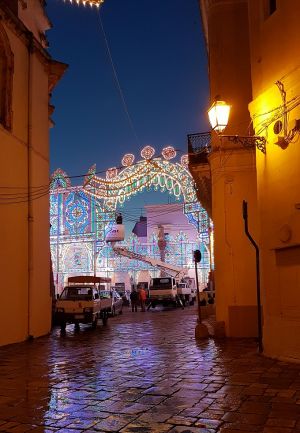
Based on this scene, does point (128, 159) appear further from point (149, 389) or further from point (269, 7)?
point (149, 389)

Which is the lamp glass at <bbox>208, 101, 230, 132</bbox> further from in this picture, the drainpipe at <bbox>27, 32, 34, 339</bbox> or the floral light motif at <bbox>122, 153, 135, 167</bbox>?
the floral light motif at <bbox>122, 153, 135, 167</bbox>

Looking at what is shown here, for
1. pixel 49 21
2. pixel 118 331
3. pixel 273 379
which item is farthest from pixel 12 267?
pixel 49 21

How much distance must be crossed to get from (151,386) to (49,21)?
16125mm

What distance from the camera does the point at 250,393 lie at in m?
7.65

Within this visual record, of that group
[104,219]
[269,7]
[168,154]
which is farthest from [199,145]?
[104,219]

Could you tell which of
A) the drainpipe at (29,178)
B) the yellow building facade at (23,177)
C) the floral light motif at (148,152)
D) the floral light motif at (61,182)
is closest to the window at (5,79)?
the yellow building facade at (23,177)

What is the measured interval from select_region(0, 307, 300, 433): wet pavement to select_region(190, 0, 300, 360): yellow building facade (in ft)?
3.70

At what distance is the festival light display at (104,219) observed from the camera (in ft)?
111

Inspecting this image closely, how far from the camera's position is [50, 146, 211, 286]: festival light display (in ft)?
111

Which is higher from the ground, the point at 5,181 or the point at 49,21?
the point at 49,21

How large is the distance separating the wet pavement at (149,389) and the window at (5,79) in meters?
6.96

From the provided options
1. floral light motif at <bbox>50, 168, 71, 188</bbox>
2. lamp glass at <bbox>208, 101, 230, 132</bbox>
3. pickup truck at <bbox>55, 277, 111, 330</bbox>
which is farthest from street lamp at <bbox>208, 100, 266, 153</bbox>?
floral light motif at <bbox>50, 168, 71, 188</bbox>

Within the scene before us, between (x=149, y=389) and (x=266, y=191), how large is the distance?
17.1ft

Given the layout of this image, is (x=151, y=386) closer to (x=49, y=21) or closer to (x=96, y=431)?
(x=96, y=431)
